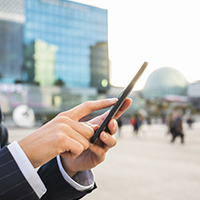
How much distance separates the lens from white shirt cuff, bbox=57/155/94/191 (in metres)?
1.27

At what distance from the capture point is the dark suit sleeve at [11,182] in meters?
0.83

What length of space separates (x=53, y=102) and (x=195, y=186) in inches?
1761

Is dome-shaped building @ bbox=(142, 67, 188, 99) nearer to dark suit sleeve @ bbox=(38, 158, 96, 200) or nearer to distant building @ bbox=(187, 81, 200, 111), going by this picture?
distant building @ bbox=(187, 81, 200, 111)

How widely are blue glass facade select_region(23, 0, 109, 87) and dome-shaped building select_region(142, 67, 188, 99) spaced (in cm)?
5221

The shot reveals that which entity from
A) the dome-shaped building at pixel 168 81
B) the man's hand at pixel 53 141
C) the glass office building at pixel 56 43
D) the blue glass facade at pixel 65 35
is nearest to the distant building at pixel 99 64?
the glass office building at pixel 56 43

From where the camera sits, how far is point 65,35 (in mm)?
55125

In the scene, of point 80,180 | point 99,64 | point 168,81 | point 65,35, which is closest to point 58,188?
point 80,180

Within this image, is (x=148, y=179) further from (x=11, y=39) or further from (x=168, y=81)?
(x=168, y=81)

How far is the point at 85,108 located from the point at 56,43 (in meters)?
55.8

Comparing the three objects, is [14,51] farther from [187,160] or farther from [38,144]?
[38,144]

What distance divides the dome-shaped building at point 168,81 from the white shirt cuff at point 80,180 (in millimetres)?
104580

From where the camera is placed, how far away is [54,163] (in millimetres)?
1355

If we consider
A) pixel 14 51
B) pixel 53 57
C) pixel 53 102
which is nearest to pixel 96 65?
pixel 53 57

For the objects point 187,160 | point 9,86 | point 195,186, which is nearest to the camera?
point 195,186
